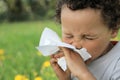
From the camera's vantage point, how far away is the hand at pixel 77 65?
8.80 feet

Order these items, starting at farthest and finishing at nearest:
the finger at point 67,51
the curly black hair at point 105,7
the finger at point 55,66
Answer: the finger at point 55,66, the curly black hair at point 105,7, the finger at point 67,51

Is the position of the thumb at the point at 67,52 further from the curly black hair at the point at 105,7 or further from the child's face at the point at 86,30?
the curly black hair at the point at 105,7

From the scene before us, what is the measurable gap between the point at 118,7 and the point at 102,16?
0.14m

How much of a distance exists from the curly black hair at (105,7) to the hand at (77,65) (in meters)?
0.27

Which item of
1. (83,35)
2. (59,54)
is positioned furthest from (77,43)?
(59,54)

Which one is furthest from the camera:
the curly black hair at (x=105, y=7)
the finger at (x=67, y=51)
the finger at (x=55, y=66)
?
the finger at (x=55, y=66)

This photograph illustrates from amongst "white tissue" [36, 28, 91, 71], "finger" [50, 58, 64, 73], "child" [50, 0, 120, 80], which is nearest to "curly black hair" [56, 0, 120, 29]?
"child" [50, 0, 120, 80]

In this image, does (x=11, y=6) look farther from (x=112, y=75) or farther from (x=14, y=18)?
(x=112, y=75)

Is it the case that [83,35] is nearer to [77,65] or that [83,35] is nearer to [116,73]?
[77,65]

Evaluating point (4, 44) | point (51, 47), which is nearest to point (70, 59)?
point (51, 47)

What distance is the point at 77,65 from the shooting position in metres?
2.70

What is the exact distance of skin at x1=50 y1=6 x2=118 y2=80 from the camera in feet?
8.86

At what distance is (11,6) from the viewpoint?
2064 cm

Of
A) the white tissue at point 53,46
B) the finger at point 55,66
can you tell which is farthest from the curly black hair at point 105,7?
the finger at point 55,66
